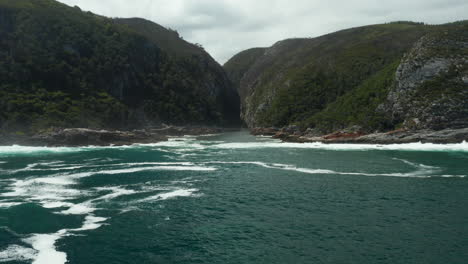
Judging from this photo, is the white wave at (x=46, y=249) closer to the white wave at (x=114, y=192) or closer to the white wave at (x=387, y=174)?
the white wave at (x=114, y=192)

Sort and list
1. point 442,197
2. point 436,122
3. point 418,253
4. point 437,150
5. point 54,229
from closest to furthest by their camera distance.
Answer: point 418,253 → point 54,229 → point 442,197 → point 437,150 → point 436,122

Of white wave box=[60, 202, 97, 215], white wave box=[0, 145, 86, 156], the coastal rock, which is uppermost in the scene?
the coastal rock

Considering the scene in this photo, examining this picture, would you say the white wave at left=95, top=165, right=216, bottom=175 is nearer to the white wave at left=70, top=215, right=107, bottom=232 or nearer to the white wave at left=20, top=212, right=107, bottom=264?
the white wave at left=70, top=215, right=107, bottom=232

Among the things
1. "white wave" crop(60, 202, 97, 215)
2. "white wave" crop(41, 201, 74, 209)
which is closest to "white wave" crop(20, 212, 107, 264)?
"white wave" crop(60, 202, 97, 215)

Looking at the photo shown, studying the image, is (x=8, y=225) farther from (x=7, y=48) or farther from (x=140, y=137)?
(x=7, y=48)

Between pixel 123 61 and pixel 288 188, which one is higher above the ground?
pixel 123 61

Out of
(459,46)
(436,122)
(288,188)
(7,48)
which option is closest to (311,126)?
(436,122)
